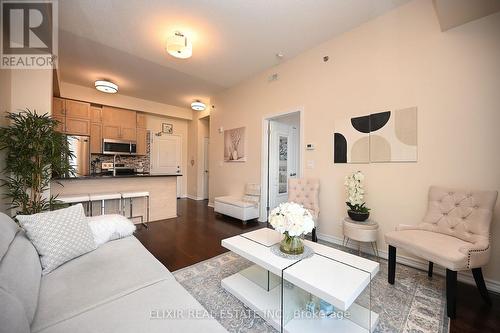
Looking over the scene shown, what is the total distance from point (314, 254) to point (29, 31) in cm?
417

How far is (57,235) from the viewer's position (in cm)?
141

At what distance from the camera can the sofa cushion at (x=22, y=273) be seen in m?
0.86

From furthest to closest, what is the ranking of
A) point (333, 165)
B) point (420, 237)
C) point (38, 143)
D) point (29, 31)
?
point (333, 165) < point (29, 31) < point (38, 143) < point (420, 237)

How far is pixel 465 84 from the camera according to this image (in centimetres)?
208

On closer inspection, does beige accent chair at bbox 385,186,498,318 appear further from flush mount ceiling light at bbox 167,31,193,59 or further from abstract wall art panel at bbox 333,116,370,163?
flush mount ceiling light at bbox 167,31,193,59

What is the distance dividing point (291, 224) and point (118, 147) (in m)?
5.58

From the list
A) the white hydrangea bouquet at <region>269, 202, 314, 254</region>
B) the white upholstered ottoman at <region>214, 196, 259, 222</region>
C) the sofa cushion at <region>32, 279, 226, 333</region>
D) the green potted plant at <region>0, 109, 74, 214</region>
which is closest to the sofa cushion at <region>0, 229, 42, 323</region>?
the sofa cushion at <region>32, 279, 226, 333</region>

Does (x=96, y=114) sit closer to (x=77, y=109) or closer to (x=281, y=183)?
(x=77, y=109)

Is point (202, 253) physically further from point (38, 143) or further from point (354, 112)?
point (354, 112)

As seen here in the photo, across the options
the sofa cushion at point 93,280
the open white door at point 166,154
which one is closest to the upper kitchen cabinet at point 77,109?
the open white door at point 166,154

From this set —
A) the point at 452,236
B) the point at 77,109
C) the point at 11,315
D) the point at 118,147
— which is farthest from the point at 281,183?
the point at 77,109

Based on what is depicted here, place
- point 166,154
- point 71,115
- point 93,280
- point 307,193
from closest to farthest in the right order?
point 93,280 → point 307,193 → point 71,115 → point 166,154

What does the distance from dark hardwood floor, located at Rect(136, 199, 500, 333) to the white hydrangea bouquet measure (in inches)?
47.0

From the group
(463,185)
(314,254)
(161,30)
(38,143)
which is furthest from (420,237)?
(38,143)
